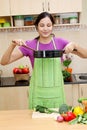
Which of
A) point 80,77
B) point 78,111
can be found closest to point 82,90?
point 80,77

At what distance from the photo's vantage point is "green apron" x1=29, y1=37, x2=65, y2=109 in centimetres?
176

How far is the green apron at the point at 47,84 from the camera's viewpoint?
176cm

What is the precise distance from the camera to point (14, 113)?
1.62 m

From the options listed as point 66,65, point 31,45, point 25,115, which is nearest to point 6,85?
point 66,65

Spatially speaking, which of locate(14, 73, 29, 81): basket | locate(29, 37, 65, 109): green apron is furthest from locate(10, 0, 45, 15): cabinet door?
locate(29, 37, 65, 109): green apron

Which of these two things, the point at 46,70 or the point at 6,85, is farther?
the point at 6,85

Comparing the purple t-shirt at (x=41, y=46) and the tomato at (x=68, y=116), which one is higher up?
the purple t-shirt at (x=41, y=46)

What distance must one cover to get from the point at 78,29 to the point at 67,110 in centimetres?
184

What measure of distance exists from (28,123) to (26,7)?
1.76 metres

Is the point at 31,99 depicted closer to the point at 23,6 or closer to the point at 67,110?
the point at 67,110

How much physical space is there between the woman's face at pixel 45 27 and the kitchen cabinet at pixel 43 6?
3.48 feet

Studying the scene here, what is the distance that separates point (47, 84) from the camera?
176 cm

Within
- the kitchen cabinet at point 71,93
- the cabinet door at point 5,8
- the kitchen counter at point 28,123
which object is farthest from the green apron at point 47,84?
the cabinet door at point 5,8

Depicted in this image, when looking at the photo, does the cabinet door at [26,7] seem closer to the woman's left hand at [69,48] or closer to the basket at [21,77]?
the basket at [21,77]
